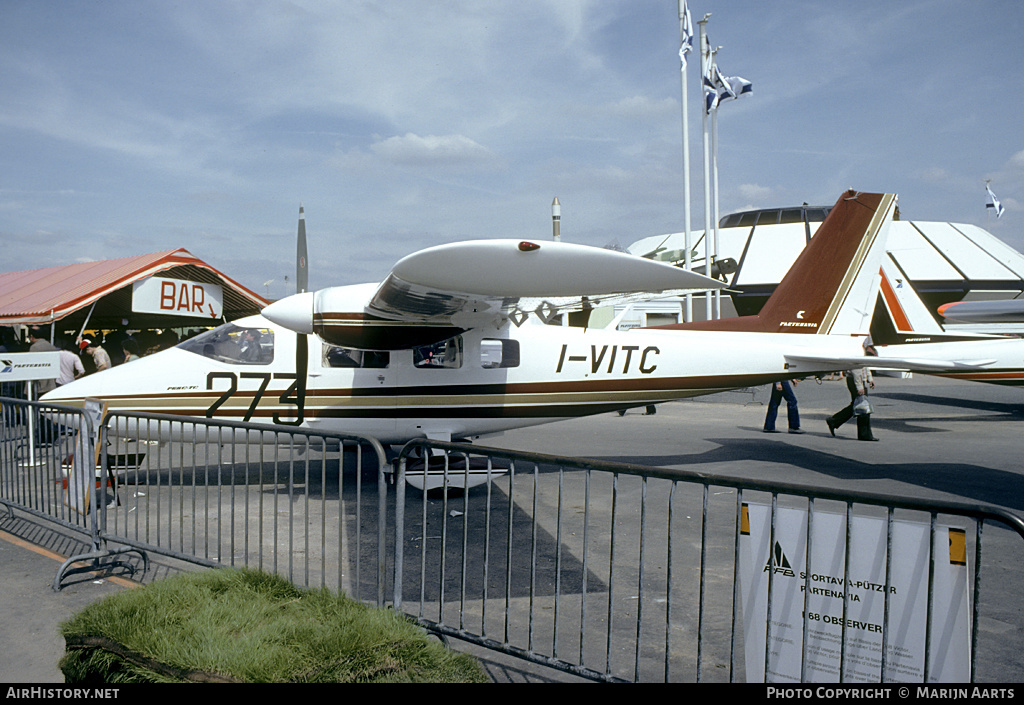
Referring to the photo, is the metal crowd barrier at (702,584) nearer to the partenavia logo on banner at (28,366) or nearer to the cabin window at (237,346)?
the cabin window at (237,346)

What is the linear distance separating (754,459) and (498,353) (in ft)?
15.9

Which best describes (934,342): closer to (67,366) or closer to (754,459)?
(754,459)

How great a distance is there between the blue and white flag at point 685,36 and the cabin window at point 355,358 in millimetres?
23324

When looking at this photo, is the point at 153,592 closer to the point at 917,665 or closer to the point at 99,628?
the point at 99,628

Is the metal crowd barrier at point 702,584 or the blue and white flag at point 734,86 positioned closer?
the metal crowd barrier at point 702,584

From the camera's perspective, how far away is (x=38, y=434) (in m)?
6.61

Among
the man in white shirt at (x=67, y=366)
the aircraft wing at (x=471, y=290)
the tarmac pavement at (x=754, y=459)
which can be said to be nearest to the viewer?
the tarmac pavement at (x=754, y=459)

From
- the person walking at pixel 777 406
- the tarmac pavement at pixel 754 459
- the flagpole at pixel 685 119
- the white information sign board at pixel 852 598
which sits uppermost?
the flagpole at pixel 685 119

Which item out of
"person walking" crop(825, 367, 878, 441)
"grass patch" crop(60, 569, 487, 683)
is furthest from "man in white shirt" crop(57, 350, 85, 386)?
"person walking" crop(825, 367, 878, 441)

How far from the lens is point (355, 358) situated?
8.74 m

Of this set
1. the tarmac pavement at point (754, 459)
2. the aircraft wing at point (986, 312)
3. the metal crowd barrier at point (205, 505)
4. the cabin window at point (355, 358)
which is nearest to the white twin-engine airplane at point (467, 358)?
the cabin window at point (355, 358)

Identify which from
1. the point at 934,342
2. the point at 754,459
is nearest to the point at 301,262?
the point at 754,459

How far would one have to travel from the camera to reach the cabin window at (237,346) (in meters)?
8.60
